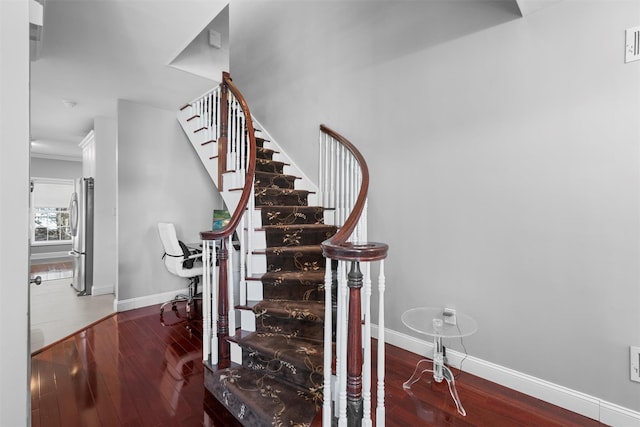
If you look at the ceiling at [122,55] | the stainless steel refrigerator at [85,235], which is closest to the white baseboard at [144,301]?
the stainless steel refrigerator at [85,235]

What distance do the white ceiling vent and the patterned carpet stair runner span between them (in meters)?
2.40

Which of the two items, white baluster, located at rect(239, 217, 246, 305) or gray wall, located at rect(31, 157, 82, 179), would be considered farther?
gray wall, located at rect(31, 157, 82, 179)

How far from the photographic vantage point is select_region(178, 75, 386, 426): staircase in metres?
1.41

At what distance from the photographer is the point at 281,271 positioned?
2596 millimetres

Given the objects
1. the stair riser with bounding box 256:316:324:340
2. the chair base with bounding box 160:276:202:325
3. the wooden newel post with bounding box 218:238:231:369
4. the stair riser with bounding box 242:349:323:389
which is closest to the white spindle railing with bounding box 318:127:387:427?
the stair riser with bounding box 242:349:323:389

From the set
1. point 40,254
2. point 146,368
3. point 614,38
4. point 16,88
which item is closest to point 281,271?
point 146,368

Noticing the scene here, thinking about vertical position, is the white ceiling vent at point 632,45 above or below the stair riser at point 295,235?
above

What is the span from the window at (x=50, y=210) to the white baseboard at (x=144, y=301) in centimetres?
591

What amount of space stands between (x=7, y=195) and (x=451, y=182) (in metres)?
2.56

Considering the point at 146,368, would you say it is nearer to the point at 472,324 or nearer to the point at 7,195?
the point at 7,195

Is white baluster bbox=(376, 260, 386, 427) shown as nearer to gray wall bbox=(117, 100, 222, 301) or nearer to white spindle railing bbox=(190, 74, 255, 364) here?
white spindle railing bbox=(190, 74, 255, 364)

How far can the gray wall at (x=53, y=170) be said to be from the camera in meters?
7.42

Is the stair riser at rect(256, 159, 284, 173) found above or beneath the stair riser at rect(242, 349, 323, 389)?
above

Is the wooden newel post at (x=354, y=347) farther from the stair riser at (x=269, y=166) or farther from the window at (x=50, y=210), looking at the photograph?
the window at (x=50, y=210)
